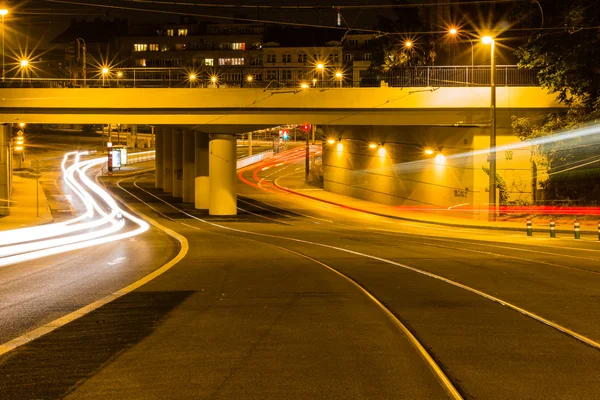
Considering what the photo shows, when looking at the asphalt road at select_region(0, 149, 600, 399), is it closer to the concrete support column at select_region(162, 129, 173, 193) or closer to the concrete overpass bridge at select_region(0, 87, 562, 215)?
the concrete overpass bridge at select_region(0, 87, 562, 215)

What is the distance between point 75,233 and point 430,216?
1929 centimetres

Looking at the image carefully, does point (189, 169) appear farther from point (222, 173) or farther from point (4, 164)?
point (4, 164)

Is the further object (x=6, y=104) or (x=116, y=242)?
(x=6, y=104)

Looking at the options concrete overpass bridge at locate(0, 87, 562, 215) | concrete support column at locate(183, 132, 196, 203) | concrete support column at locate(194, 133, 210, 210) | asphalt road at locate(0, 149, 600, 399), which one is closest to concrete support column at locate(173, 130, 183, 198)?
concrete support column at locate(183, 132, 196, 203)

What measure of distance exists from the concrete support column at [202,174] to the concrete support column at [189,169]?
407 cm

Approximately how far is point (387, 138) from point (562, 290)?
122 feet

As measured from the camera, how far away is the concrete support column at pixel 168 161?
2452 inches

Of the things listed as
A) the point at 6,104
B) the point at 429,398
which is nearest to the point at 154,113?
the point at 6,104

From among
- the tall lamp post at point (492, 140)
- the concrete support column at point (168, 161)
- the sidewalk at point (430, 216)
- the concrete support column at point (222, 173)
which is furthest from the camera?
the concrete support column at point (168, 161)

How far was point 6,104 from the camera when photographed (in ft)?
131

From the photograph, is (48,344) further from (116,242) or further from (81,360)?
(116,242)

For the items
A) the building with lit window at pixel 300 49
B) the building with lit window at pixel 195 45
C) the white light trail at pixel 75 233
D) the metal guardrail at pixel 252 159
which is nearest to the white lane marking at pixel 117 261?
the white light trail at pixel 75 233

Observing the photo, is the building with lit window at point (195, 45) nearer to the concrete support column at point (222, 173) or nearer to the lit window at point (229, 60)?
the lit window at point (229, 60)

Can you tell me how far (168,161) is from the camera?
62531mm
